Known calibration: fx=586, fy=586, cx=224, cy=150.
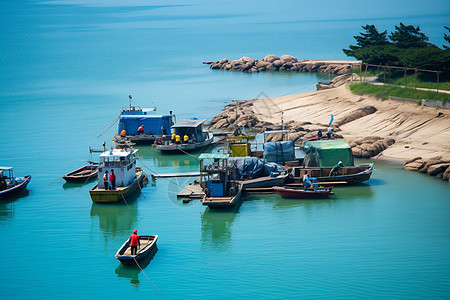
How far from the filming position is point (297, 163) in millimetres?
41000

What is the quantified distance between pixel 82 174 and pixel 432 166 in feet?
80.6

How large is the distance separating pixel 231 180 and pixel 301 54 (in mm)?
111027

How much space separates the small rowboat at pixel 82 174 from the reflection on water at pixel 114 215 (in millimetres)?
5015

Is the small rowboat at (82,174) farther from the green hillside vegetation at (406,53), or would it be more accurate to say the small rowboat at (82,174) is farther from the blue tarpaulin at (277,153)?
the green hillside vegetation at (406,53)

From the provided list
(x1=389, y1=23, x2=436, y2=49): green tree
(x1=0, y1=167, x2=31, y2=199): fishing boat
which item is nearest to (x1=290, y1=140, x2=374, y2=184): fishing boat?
(x1=0, y1=167, x2=31, y2=199): fishing boat

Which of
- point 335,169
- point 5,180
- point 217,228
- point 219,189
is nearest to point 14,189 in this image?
point 5,180

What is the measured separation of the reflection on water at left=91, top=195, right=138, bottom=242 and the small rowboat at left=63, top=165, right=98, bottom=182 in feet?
16.5

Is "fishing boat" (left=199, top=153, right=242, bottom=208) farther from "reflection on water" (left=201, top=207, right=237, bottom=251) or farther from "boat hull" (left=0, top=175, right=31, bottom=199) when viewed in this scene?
"boat hull" (left=0, top=175, right=31, bottom=199)

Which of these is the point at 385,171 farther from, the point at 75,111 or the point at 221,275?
the point at 75,111

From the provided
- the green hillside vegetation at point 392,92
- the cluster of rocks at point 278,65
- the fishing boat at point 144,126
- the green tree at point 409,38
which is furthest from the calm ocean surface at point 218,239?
the cluster of rocks at point 278,65

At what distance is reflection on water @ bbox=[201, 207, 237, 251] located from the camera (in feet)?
99.9

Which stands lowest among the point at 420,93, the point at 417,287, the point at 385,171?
the point at 417,287

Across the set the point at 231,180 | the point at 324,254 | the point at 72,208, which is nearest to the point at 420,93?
the point at 231,180

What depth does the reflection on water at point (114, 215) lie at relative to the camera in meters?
32.9
